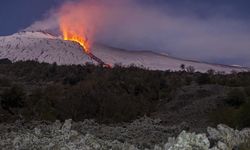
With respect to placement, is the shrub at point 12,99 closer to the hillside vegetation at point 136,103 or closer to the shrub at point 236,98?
the hillside vegetation at point 136,103

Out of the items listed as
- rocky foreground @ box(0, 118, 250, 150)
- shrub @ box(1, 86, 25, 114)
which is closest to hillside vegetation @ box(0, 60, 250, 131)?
shrub @ box(1, 86, 25, 114)

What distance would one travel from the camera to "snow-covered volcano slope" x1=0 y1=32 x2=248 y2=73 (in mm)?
97250

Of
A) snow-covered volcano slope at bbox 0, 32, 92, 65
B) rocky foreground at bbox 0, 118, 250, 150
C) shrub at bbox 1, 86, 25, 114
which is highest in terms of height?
snow-covered volcano slope at bbox 0, 32, 92, 65

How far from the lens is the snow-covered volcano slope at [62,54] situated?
319ft

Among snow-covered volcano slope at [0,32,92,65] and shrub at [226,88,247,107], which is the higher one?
snow-covered volcano slope at [0,32,92,65]

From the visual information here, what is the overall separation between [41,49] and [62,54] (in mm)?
4984

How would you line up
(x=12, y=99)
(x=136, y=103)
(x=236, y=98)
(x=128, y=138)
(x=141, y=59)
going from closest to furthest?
1. (x=128, y=138)
2. (x=136, y=103)
3. (x=12, y=99)
4. (x=236, y=98)
5. (x=141, y=59)

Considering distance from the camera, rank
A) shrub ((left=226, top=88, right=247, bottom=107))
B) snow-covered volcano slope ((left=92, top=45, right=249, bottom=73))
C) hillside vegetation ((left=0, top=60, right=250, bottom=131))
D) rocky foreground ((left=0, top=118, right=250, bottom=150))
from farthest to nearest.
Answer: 1. snow-covered volcano slope ((left=92, top=45, right=249, bottom=73))
2. shrub ((left=226, top=88, right=247, bottom=107))
3. hillside vegetation ((left=0, top=60, right=250, bottom=131))
4. rocky foreground ((left=0, top=118, right=250, bottom=150))

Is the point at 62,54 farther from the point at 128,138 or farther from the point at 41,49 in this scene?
the point at 128,138

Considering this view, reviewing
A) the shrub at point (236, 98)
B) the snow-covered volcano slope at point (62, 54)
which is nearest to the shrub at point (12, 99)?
the shrub at point (236, 98)

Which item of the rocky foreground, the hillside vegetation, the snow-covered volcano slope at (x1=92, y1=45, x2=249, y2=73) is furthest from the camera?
the snow-covered volcano slope at (x1=92, y1=45, x2=249, y2=73)

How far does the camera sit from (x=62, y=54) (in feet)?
345

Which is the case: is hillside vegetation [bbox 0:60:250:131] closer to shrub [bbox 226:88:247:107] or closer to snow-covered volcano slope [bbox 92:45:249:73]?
shrub [bbox 226:88:247:107]

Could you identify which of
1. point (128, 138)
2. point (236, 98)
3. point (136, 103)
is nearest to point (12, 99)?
point (136, 103)
